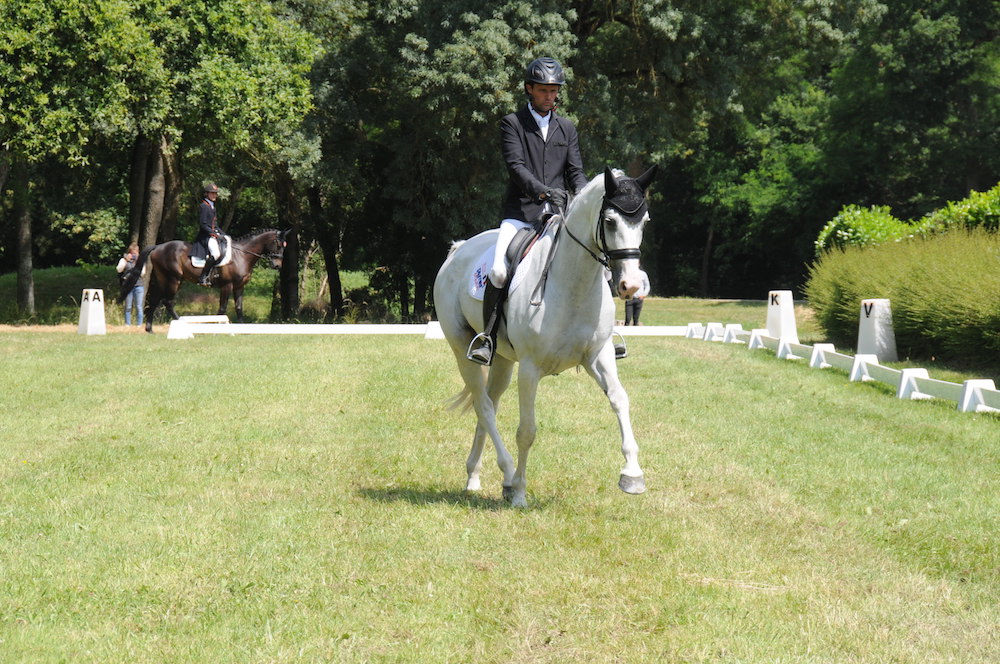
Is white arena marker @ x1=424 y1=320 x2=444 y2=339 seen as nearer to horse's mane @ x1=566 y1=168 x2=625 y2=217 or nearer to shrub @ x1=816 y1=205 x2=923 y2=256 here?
shrub @ x1=816 y1=205 x2=923 y2=256

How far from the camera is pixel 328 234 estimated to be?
128ft

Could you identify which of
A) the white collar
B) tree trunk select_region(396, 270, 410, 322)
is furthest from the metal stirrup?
tree trunk select_region(396, 270, 410, 322)

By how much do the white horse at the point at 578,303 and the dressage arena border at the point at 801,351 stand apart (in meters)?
3.15

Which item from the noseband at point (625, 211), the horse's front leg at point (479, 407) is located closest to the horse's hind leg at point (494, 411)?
the horse's front leg at point (479, 407)

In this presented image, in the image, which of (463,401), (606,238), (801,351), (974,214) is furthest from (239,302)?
(606,238)

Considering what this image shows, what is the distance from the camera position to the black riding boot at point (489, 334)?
845cm

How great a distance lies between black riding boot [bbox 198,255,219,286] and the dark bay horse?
13 centimetres

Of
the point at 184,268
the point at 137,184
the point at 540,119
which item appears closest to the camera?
the point at 540,119

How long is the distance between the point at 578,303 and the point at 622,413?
0.83m

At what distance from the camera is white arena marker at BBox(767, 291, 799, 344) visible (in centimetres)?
2166

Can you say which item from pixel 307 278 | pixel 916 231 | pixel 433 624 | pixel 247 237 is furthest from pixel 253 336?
pixel 307 278

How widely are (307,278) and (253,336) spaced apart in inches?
1230

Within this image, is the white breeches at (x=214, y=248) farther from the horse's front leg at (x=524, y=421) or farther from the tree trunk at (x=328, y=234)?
the horse's front leg at (x=524, y=421)

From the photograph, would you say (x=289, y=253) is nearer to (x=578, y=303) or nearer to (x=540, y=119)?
(x=540, y=119)
